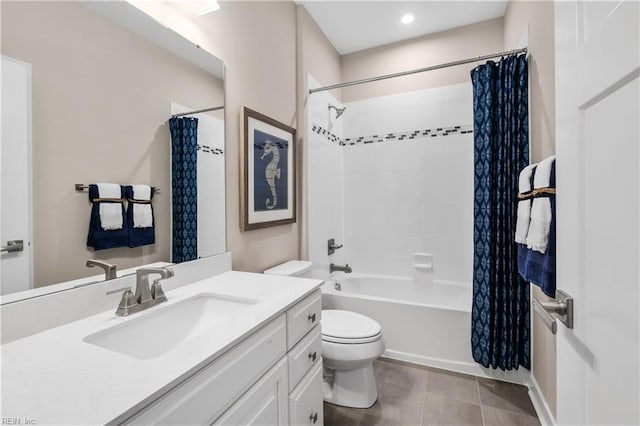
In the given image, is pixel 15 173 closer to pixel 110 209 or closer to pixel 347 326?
pixel 110 209

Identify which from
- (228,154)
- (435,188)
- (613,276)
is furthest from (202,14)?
(435,188)

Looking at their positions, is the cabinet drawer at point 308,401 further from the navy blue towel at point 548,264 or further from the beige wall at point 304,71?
the beige wall at point 304,71

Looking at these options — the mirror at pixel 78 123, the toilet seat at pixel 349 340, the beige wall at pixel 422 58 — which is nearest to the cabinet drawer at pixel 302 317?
the toilet seat at pixel 349 340

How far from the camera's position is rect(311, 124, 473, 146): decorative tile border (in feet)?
8.68

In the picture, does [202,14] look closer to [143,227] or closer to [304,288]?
[143,227]

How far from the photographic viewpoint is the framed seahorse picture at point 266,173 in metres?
1.75

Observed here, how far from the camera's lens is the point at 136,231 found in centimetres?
114

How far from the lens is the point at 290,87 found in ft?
7.33

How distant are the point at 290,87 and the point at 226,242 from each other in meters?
1.30

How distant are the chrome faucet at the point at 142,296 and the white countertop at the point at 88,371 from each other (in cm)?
3

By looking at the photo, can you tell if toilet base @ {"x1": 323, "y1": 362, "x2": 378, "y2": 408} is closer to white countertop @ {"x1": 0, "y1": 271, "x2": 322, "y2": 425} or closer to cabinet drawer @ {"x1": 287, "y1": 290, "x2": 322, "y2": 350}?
cabinet drawer @ {"x1": 287, "y1": 290, "x2": 322, "y2": 350}

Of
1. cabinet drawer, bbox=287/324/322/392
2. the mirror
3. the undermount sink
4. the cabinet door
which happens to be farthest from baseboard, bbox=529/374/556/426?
the mirror

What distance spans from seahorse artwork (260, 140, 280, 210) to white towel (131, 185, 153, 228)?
812 millimetres

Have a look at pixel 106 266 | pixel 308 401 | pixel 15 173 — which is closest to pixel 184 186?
pixel 106 266
